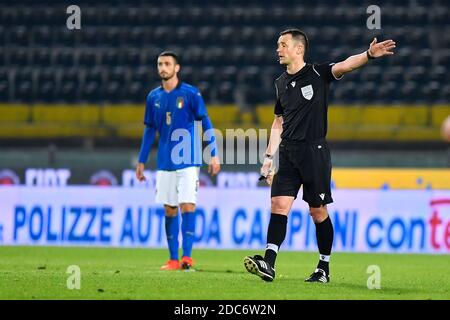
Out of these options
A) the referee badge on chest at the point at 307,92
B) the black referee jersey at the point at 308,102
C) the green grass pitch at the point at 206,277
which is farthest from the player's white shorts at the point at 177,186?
the referee badge on chest at the point at 307,92

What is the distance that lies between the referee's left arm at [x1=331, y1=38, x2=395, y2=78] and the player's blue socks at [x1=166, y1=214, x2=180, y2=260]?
308cm

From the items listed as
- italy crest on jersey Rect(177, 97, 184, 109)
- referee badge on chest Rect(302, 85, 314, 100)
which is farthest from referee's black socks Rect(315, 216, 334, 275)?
italy crest on jersey Rect(177, 97, 184, 109)

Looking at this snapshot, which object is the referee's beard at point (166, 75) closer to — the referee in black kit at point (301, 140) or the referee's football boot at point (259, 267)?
the referee in black kit at point (301, 140)

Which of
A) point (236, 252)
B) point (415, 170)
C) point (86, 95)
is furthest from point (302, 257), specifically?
point (86, 95)

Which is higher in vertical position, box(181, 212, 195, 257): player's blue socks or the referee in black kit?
the referee in black kit

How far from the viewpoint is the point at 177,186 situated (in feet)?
34.9

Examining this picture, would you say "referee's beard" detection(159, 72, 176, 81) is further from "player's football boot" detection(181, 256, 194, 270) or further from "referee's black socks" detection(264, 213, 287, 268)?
"referee's black socks" detection(264, 213, 287, 268)

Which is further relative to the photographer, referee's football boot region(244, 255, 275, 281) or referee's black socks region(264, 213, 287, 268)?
referee's black socks region(264, 213, 287, 268)

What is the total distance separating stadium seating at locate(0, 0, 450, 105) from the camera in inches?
735

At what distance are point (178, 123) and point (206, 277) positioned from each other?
2148mm

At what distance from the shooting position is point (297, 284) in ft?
27.6

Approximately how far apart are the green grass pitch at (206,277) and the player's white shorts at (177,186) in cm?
72

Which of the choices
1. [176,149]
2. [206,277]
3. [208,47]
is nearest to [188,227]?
[176,149]

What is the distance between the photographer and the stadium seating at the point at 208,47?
18672 millimetres
